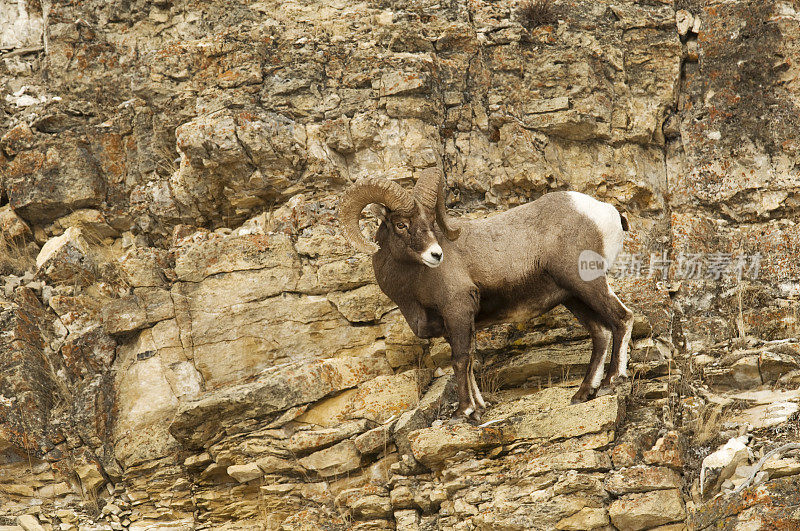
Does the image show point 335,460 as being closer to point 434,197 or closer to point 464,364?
point 464,364

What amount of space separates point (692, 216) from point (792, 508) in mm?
5016

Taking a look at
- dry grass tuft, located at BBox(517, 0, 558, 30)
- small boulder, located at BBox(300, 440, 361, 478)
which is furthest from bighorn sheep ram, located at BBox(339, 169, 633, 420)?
dry grass tuft, located at BBox(517, 0, 558, 30)

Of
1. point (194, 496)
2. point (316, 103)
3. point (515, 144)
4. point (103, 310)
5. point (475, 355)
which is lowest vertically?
point (194, 496)

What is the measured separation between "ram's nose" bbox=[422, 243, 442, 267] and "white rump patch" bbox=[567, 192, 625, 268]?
1644mm

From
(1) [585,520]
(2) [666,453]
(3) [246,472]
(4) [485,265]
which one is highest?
(4) [485,265]

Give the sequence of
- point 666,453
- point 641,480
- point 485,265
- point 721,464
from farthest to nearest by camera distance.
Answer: point 485,265 → point 666,453 → point 721,464 → point 641,480

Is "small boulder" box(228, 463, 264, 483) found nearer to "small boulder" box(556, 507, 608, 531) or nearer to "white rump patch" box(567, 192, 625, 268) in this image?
"small boulder" box(556, 507, 608, 531)

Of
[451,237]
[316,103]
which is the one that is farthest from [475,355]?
[316,103]

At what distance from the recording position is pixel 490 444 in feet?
34.2

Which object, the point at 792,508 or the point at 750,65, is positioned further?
the point at 750,65

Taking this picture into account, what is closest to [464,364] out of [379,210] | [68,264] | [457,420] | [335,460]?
[457,420]

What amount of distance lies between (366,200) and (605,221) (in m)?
2.57

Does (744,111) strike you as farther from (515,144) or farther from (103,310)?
(103,310)

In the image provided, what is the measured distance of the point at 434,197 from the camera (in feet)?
36.3
